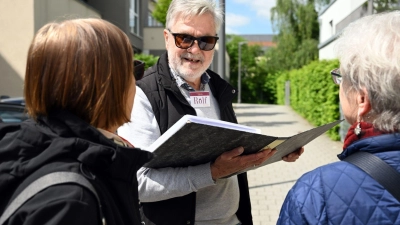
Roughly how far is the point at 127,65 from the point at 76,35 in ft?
0.58

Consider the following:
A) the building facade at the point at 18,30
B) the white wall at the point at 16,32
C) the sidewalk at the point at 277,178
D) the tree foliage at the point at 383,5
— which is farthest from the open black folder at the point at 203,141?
the tree foliage at the point at 383,5

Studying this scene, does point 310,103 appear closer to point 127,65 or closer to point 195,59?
point 195,59

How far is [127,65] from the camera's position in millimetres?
1419

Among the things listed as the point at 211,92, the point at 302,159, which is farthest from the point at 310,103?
the point at 211,92

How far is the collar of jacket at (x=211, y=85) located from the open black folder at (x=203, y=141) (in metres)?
0.34

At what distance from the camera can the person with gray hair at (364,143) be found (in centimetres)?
137

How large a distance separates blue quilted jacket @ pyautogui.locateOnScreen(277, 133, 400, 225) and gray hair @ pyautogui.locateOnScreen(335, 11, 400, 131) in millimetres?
81

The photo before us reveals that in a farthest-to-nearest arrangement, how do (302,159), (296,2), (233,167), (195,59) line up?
(296,2) < (302,159) < (195,59) < (233,167)

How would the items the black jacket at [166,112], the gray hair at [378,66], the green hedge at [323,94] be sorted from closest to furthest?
the gray hair at [378,66], the black jacket at [166,112], the green hedge at [323,94]

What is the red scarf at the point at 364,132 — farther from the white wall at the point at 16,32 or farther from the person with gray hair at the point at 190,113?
the white wall at the point at 16,32

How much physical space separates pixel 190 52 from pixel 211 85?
0.90 feet

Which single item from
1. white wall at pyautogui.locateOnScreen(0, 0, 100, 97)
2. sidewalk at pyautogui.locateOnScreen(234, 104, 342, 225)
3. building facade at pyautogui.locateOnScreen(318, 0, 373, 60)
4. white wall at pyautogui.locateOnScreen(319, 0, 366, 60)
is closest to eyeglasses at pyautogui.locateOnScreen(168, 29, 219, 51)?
sidewalk at pyautogui.locateOnScreen(234, 104, 342, 225)

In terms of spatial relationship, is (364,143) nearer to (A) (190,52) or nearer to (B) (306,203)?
(B) (306,203)

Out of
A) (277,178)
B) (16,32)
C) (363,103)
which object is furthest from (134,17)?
(363,103)
